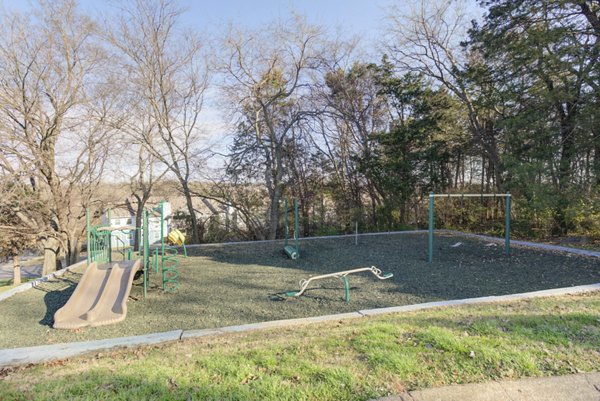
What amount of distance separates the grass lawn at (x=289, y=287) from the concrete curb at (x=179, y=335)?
288 millimetres

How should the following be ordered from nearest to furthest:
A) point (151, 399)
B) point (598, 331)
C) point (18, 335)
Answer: point (151, 399), point (598, 331), point (18, 335)

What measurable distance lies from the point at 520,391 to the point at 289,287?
3368 millimetres

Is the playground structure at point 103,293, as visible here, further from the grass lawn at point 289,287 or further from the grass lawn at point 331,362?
the grass lawn at point 331,362

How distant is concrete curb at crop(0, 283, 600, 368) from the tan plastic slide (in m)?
0.77

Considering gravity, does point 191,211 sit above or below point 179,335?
above

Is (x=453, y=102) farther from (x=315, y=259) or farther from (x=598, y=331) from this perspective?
(x=598, y=331)

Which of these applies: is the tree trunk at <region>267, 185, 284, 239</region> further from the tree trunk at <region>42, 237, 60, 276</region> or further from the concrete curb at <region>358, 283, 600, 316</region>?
the concrete curb at <region>358, 283, 600, 316</region>

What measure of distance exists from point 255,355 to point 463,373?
55.3 inches

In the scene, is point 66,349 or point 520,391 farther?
point 66,349

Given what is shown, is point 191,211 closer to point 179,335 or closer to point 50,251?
point 50,251

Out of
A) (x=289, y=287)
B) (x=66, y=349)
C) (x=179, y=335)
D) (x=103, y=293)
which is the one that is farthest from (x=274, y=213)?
(x=66, y=349)

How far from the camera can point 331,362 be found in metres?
2.25

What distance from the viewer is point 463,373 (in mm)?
2070

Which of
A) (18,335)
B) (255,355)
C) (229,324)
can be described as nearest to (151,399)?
(255,355)
